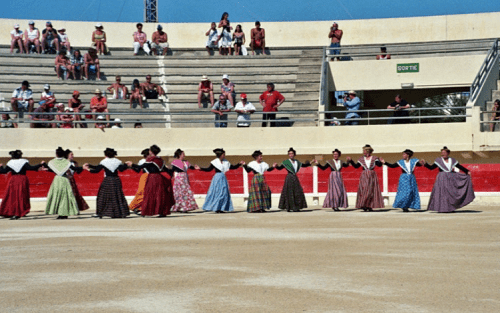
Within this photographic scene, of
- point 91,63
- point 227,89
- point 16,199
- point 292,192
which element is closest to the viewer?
point 16,199

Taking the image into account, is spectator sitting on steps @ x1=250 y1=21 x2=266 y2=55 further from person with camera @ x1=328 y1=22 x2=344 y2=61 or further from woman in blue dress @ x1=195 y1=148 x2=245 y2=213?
woman in blue dress @ x1=195 y1=148 x2=245 y2=213

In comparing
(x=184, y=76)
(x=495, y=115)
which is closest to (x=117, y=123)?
(x=184, y=76)

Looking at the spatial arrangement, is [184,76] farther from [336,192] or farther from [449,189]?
[449,189]

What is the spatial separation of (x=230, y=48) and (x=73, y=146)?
8348mm

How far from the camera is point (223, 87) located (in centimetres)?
2628

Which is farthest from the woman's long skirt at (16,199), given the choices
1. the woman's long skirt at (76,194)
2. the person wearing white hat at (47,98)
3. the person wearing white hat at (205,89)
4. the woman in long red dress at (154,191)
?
the person wearing white hat at (205,89)

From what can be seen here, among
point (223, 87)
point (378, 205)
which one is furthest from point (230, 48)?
point (378, 205)

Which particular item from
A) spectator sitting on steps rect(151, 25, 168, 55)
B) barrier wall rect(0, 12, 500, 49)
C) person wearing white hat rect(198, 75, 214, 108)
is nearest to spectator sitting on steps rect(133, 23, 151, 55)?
spectator sitting on steps rect(151, 25, 168, 55)

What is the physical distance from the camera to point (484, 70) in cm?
2611

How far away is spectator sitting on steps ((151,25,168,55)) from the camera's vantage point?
30.7 m

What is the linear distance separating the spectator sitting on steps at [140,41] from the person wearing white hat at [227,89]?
5323 mm

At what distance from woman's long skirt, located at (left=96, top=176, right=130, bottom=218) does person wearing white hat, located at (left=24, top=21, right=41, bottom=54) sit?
1245 cm

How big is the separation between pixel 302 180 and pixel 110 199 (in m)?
7.51

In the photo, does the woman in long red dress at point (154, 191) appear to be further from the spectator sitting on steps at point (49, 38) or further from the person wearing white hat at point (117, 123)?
the spectator sitting on steps at point (49, 38)
